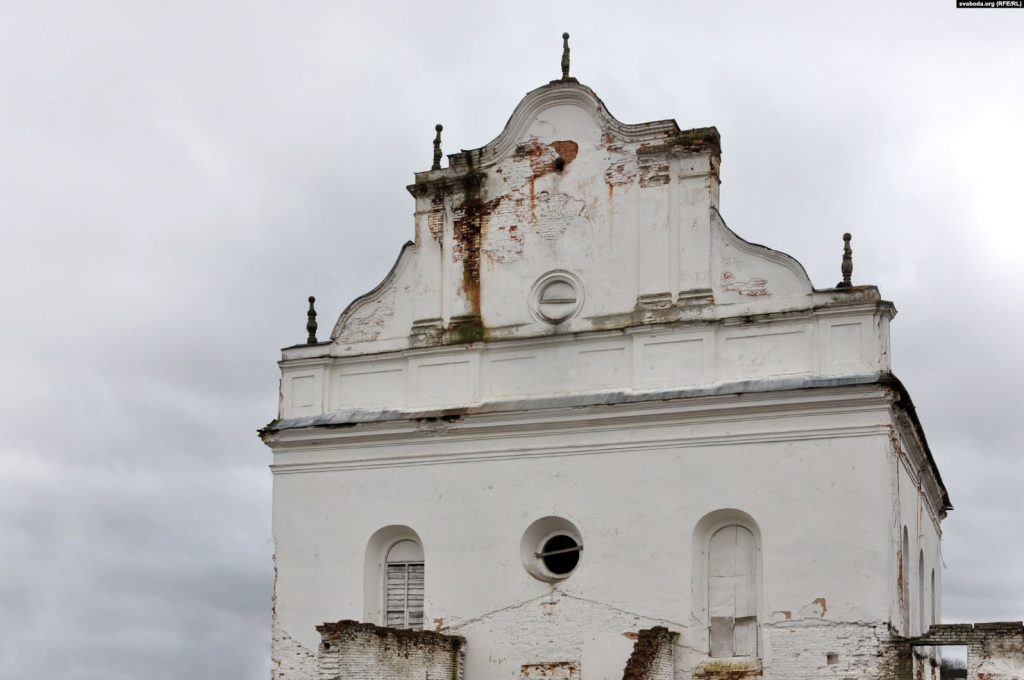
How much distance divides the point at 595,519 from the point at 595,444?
1.11 meters

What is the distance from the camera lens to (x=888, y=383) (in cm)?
2094

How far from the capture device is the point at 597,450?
22594mm

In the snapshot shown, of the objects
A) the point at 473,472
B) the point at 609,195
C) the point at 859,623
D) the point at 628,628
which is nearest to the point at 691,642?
the point at 628,628

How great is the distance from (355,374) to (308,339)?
119 centimetres

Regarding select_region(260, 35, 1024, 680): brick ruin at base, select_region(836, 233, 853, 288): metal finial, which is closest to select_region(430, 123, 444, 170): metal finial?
select_region(260, 35, 1024, 680): brick ruin at base

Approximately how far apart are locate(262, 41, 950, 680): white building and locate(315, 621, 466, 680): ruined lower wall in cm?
4

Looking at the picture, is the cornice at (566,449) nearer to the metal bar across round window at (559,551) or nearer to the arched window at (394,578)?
the arched window at (394,578)

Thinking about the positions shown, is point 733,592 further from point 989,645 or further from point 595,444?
point 989,645

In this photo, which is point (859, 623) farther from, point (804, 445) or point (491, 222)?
point (491, 222)

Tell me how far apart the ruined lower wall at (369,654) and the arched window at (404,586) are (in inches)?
72.2

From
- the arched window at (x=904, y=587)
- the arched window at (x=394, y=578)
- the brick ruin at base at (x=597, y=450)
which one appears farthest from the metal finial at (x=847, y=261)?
the arched window at (x=394, y=578)

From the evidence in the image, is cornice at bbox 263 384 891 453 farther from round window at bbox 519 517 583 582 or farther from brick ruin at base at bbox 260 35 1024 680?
round window at bbox 519 517 583 582

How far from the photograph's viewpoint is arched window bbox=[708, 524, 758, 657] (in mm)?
21469

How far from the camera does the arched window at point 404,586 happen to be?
23.7 m
